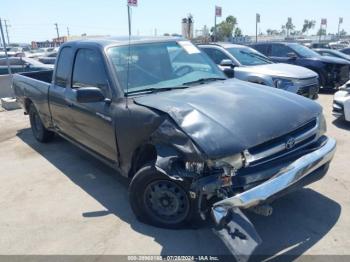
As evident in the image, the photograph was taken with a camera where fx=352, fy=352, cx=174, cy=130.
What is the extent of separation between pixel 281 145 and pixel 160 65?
6.02 ft

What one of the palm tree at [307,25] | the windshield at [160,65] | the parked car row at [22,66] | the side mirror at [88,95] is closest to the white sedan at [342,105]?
the windshield at [160,65]

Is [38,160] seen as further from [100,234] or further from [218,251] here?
[218,251]

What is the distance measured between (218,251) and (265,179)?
78cm

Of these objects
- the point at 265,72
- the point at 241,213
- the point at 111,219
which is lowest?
the point at 111,219

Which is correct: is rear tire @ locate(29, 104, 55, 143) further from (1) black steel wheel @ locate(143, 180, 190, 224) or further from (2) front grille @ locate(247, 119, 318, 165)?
(2) front grille @ locate(247, 119, 318, 165)

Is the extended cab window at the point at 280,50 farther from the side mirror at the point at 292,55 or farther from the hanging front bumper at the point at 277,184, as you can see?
the hanging front bumper at the point at 277,184

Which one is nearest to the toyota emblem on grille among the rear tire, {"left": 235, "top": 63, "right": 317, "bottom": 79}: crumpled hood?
the rear tire

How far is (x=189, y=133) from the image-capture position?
2.96m

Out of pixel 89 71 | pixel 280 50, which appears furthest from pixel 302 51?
pixel 89 71

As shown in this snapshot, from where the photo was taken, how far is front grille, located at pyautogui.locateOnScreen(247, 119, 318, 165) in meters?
3.01

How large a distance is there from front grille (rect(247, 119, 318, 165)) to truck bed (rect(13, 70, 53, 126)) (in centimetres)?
383

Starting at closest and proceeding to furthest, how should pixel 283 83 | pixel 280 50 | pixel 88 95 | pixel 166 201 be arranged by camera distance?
pixel 166 201 → pixel 88 95 → pixel 283 83 → pixel 280 50

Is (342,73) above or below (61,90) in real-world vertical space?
below

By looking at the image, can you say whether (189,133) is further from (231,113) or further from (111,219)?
(111,219)
